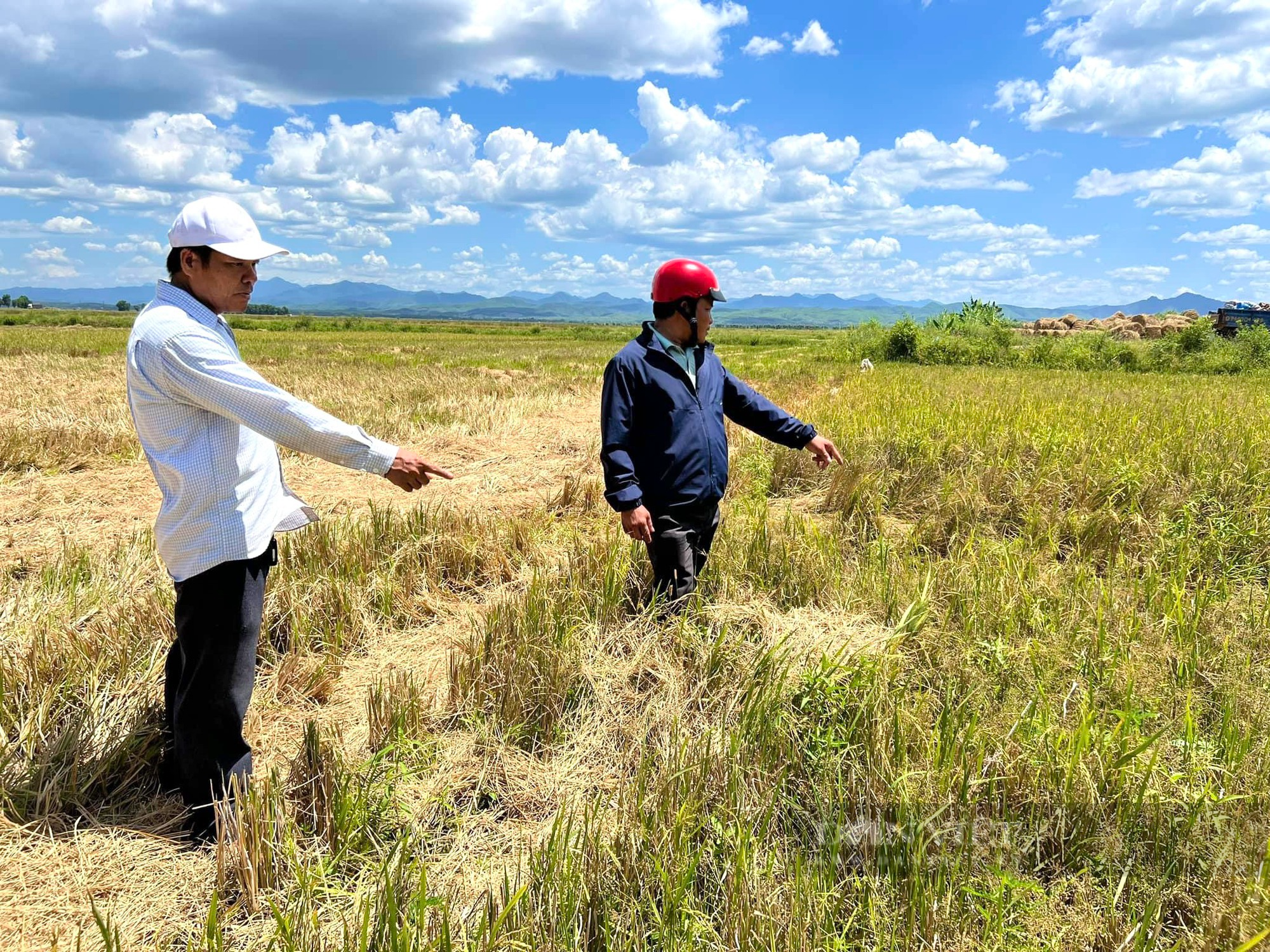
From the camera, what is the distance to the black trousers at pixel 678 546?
10.9 feet

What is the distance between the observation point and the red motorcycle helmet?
Result: 314cm

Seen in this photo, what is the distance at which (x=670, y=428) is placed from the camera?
3.22 m

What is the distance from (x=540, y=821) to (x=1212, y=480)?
235 inches

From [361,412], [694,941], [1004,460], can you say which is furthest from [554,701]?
[361,412]

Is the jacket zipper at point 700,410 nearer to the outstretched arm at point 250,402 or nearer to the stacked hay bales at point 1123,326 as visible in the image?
the outstretched arm at point 250,402

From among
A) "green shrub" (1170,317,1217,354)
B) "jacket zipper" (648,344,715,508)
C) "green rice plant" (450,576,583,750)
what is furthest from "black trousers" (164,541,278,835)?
"green shrub" (1170,317,1217,354)

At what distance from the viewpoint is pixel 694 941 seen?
1842mm

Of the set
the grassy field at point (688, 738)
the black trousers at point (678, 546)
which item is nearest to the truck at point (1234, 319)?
the grassy field at point (688, 738)

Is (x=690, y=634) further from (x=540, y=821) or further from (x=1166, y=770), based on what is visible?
(x=1166, y=770)

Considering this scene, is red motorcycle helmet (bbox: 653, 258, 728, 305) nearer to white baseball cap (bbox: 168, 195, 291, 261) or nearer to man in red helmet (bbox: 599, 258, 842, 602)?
man in red helmet (bbox: 599, 258, 842, 602)

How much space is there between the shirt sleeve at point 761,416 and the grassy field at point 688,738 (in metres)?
0.77

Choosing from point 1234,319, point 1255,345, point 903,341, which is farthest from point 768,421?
point 1234,319

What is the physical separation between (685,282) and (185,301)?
1.86 metres

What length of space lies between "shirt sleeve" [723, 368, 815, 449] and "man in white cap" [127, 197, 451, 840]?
181cm
